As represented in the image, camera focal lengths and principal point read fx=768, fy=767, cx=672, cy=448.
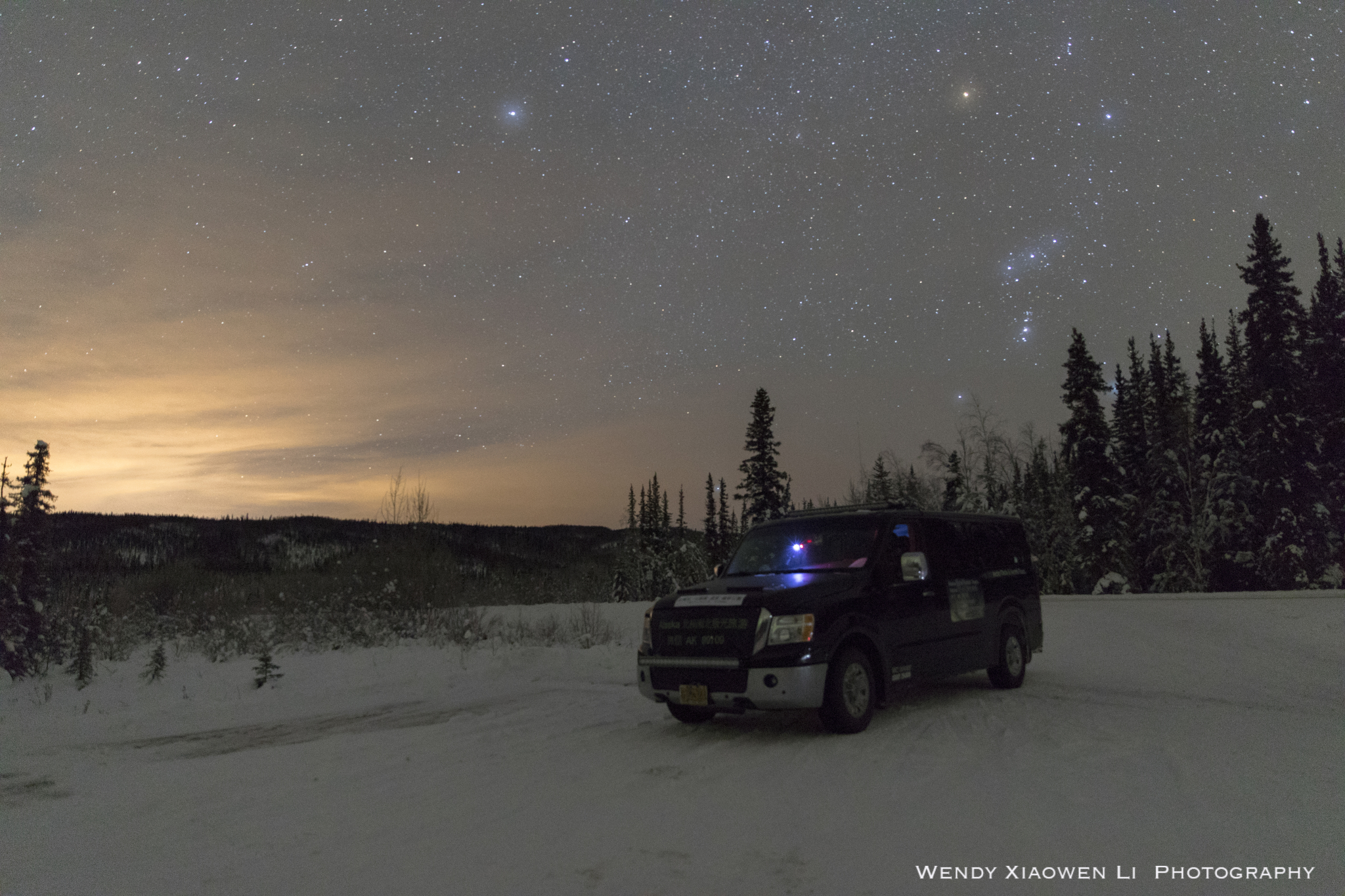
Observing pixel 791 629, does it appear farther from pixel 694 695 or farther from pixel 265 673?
pixel 265 673

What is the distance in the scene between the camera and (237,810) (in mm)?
5516

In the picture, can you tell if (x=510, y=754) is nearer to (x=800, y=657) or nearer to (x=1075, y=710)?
(x=800, y=657)

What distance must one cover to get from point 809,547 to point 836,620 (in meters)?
1.57

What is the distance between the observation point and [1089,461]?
43.8 m

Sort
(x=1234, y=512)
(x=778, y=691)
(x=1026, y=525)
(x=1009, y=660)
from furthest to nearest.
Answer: (x=1234, y=512) < (x=1026, y=525) < (x=1009, y=660) < (x=778, y=691)

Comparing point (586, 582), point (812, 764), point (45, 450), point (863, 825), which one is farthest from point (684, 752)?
point (586, 582)

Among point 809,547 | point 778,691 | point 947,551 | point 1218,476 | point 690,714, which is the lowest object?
point 690,714

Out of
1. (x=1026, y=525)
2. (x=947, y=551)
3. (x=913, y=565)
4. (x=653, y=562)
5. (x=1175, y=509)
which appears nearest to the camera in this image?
(x=913, y=565)

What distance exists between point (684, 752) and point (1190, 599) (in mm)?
16388

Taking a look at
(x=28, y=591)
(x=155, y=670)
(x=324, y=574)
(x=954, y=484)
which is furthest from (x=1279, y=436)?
(x=28, y=591)

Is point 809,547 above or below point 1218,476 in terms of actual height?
below

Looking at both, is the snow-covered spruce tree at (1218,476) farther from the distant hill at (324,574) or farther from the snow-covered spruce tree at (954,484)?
the distant hill at (324,574)

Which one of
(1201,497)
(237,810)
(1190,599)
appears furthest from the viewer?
(1201,497)

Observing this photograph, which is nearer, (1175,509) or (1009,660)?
(1009,660)
